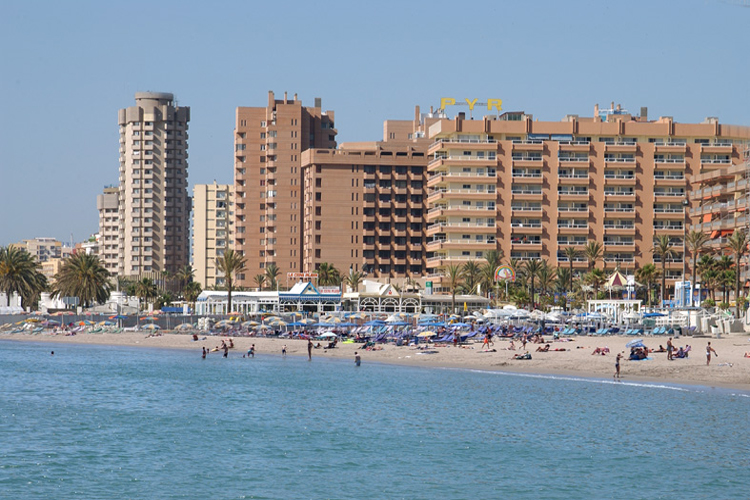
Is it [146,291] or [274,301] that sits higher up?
[146,291]

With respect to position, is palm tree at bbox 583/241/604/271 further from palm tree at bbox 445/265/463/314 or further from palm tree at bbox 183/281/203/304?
palm tree at bbox 183/281/203/304

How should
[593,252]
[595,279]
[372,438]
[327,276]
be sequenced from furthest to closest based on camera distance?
[327,276] → [593,252] → [595,279] → [372,438]

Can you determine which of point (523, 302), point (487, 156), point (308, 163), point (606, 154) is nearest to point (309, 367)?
point (523, 302)

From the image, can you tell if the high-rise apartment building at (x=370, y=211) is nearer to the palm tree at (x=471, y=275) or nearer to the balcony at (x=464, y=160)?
the balcony at (x=464, y=160)

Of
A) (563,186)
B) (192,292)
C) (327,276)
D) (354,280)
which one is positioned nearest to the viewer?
(563,186)

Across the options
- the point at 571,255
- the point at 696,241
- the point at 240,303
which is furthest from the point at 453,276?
the point at 696,241

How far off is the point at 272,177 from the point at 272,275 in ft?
69.4

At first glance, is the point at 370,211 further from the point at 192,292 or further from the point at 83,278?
the point at 83,278

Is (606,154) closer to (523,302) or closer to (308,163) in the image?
(523,302)

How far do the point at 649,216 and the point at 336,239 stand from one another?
53505 millimetres

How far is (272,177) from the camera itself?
18412 centimetres

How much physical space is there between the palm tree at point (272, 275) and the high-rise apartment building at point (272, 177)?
8.20ft

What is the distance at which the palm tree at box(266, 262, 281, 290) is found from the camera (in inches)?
6781

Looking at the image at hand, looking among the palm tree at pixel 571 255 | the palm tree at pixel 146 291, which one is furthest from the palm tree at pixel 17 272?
the palm tree at pixel 571 255
